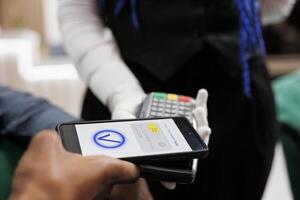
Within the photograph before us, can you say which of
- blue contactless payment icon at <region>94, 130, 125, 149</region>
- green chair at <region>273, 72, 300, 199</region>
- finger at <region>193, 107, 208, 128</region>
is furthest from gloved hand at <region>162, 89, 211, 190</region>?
green chair at <region>273, 72, 300, 199</region>

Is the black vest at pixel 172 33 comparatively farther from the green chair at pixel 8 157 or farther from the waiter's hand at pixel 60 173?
the waiter's hand at pixel 60 173

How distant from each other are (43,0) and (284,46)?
1.15 m

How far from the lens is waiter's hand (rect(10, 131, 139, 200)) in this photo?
35 centimetres

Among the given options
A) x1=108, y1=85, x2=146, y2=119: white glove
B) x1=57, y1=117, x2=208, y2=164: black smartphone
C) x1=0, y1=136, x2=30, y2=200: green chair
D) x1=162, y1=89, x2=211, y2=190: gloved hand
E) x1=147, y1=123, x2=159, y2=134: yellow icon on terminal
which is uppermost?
x1=57, y1=117, x2=208, y2=164: black smartphone

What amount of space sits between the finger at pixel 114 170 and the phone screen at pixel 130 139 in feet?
0.07

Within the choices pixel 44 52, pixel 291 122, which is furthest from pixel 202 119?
pixel 44 52

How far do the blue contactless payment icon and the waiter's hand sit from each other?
44 mm

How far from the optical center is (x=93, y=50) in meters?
0.69

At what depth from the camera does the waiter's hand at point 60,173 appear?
0.35m

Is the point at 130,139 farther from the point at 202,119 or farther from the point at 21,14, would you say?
the point at 21,14

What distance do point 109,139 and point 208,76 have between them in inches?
12.9

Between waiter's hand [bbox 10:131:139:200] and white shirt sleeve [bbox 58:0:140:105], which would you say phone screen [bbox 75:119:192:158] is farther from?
white shirt sleeve [bbox 58:0:140:105]

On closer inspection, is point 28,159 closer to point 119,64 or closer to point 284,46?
point 119,64

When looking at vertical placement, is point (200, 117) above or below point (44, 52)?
above
